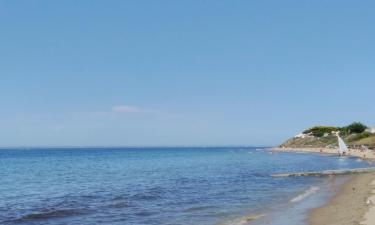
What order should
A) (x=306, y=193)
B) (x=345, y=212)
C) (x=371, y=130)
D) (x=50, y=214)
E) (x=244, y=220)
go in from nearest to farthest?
(x=244, y=220) < (x=345, y=212) < (x=50, y=214) < (x=306, y=193) < (x=371, y=130)

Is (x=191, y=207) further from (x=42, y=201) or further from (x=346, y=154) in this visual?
(x=346, y=154)

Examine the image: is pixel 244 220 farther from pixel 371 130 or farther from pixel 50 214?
pixel 371 130

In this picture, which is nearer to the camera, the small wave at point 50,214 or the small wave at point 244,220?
the small wave at point 244,220

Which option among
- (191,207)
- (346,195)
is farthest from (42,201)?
(346,195)

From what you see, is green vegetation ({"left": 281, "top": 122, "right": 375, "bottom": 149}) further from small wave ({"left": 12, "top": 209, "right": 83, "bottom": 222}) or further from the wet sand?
small wave ({"left": 12, "top": 209, "right": 83, "bottom": 222})

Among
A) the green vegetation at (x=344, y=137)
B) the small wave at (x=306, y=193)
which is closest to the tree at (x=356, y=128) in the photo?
the green vegetation at (x=344, y=137)

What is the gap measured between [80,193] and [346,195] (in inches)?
761

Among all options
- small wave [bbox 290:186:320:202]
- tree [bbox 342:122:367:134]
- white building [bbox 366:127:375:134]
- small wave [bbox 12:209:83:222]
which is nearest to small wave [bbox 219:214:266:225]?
small wave [bbox 290:186:320:202]

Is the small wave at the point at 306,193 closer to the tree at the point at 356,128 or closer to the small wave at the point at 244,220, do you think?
the small wave at the point at 244,220

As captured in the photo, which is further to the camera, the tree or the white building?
the tree

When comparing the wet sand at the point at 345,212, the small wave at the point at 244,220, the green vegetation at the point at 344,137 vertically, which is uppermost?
the green vegetation at the point at 344,137

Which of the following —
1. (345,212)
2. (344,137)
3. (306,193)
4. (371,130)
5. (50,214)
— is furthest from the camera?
(344,137)

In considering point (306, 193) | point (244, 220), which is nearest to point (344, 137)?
point (306, 193)

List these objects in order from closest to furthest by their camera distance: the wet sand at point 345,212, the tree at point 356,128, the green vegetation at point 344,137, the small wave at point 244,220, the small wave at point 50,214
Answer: the wet sand at point 345,212, the small wave at point 244,220, the small wave at point 50,214, the green vegetation at point 344,137, the tree at point 356,128
